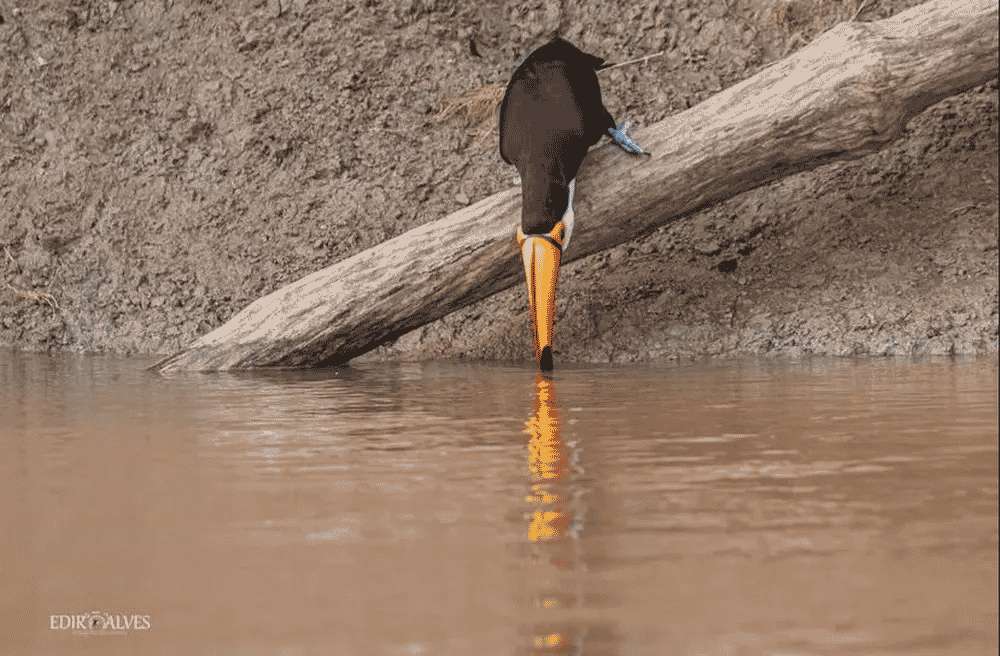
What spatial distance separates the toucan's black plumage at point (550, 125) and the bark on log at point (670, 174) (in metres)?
0.18

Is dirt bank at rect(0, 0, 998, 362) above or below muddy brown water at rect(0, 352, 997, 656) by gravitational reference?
above

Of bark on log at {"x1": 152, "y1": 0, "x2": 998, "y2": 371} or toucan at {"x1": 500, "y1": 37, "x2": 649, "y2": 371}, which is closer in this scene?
toucan at {"x1": 500, "y1": 37, "x2": 649, "y2": 371}

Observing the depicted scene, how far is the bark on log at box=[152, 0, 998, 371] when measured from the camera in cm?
387

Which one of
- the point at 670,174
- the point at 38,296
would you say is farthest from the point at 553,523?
the point at 38,296

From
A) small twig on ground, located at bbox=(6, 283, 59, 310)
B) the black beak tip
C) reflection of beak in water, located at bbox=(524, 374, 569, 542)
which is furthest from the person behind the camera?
small twig on ground, located at bbox=(6, 283, 59, 310)

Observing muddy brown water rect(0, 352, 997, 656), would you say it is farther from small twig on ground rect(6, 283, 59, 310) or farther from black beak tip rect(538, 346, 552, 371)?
small twig on ground rect(6, 283, 59, 310)

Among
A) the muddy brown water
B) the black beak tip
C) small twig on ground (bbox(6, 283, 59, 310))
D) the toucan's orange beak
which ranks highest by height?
small twig on ground (bbox(6, 283, 59, 310))

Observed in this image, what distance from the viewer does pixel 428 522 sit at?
1.33 m

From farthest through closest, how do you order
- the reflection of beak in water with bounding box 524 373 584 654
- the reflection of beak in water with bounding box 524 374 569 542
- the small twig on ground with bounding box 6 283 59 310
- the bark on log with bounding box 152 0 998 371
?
the small twig on ground with bounding box 6 283 59 310 < the bark on log with bounding box 152 0 998 371 < the reflection of beak in water with bounding box 524 374 569 542 < the reflection of beak in water with bounding box 524 373 584 654

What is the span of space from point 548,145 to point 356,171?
202cm

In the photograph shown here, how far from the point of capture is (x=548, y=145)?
12.8 ft

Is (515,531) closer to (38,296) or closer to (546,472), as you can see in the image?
(546,472)

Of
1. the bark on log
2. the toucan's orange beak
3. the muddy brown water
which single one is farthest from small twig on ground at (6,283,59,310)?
the muddy brown water

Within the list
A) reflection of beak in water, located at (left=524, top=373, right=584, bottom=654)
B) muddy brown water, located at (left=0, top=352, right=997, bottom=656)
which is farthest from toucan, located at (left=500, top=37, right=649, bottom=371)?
reflection of beak in water, located at (left=524, top=373, right=584, bottom=654)
